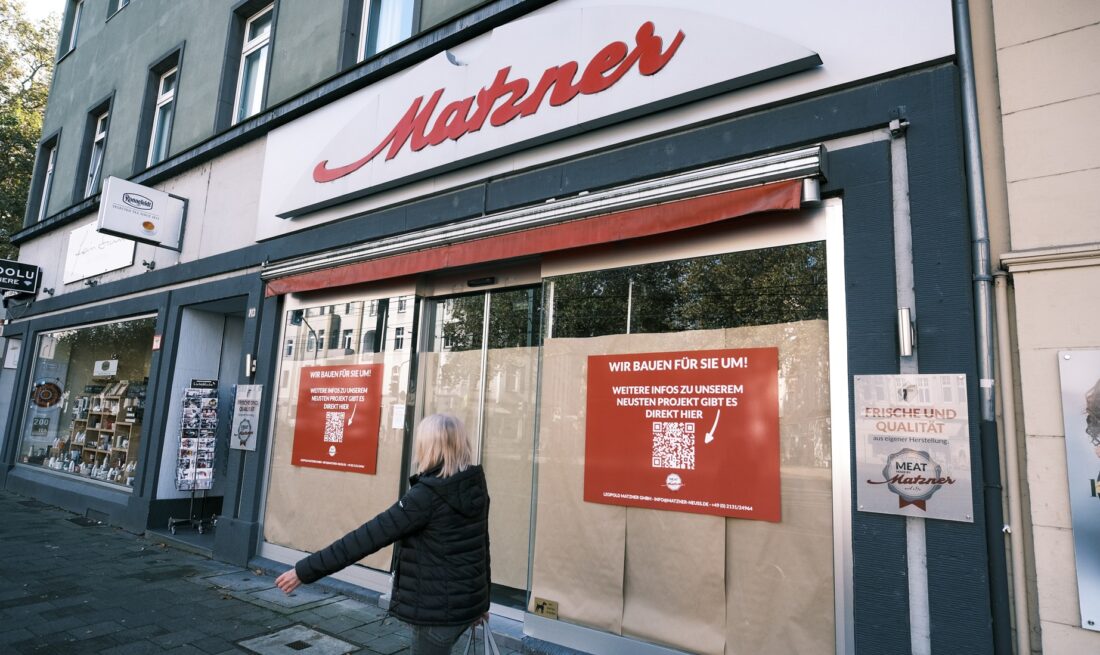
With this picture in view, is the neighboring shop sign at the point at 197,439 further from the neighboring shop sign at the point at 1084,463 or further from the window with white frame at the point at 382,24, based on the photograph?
the neighboring shop sign at the point at 1084,463

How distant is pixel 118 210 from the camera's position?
8789 millimetres

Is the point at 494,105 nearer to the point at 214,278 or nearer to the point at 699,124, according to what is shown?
the point at 699,124

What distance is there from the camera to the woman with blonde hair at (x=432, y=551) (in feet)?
9.34

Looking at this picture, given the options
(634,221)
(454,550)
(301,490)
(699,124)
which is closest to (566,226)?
(634,221)

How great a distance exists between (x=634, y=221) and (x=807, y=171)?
3.95 ft

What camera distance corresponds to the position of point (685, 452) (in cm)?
427

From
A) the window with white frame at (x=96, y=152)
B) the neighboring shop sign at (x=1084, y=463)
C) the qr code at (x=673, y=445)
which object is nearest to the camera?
the neighboring shop sign at (x=1084, y=463)

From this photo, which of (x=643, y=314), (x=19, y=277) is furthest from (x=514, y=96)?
(x=19, y=277)

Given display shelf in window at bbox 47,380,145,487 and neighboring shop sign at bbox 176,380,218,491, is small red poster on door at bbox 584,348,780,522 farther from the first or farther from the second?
display shelf in window at bbox 47,380,145,487

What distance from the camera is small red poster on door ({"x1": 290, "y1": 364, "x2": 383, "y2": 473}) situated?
6.44 meters

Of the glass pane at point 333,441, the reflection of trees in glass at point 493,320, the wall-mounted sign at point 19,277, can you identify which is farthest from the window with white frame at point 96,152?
the reflection of trees in glass at point 493,320

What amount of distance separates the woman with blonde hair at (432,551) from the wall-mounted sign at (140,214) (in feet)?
26.6

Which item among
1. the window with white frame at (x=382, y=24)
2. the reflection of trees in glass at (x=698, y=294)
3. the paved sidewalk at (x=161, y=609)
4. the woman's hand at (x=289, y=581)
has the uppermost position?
the window with white frame at (x=382, y=24)

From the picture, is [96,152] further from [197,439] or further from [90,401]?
[197,439]
